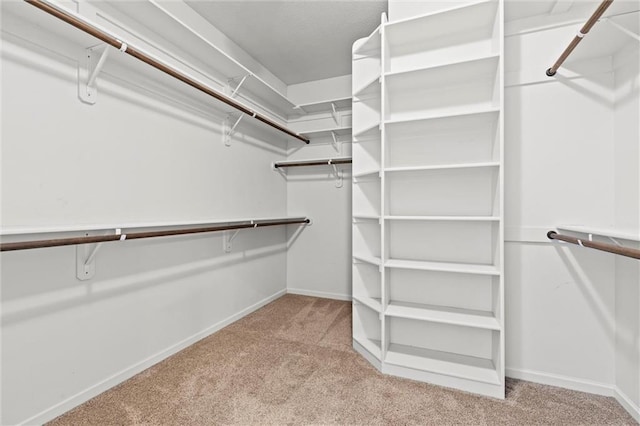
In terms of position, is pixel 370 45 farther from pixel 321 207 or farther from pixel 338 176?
pixel 321 207

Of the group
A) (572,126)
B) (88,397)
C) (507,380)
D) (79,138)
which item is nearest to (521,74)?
(572,126)

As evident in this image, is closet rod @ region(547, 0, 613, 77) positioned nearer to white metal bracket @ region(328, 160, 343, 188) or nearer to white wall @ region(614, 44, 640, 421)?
white wall @ region(614, 44, 640, 421)

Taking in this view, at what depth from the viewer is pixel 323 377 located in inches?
70.1

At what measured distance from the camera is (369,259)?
199 centimetres

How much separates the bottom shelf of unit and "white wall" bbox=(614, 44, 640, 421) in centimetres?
61

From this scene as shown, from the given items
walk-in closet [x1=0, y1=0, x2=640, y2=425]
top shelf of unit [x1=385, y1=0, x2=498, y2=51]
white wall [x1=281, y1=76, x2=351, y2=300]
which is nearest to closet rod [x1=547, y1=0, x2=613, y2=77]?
walk-in closet [x1=0, y1=0, x2=640, y2=425]

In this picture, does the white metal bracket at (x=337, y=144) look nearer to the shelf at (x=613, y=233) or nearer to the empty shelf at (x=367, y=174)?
the empty shelf at (x=367, y=174)

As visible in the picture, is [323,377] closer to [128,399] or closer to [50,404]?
[128,399]

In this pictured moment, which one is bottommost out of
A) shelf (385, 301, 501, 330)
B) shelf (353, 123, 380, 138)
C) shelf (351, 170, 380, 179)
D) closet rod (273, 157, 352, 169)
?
shelf (385, 301, 501, 330)

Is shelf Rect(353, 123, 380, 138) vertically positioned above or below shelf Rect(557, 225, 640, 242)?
above

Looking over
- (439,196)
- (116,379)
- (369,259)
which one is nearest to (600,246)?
(439,196)

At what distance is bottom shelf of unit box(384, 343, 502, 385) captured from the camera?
5.43 ft

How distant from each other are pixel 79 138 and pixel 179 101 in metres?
0.73

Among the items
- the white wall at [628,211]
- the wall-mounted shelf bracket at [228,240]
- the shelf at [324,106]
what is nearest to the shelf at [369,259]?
the wall-mounted shelf bracket at [228,240]
